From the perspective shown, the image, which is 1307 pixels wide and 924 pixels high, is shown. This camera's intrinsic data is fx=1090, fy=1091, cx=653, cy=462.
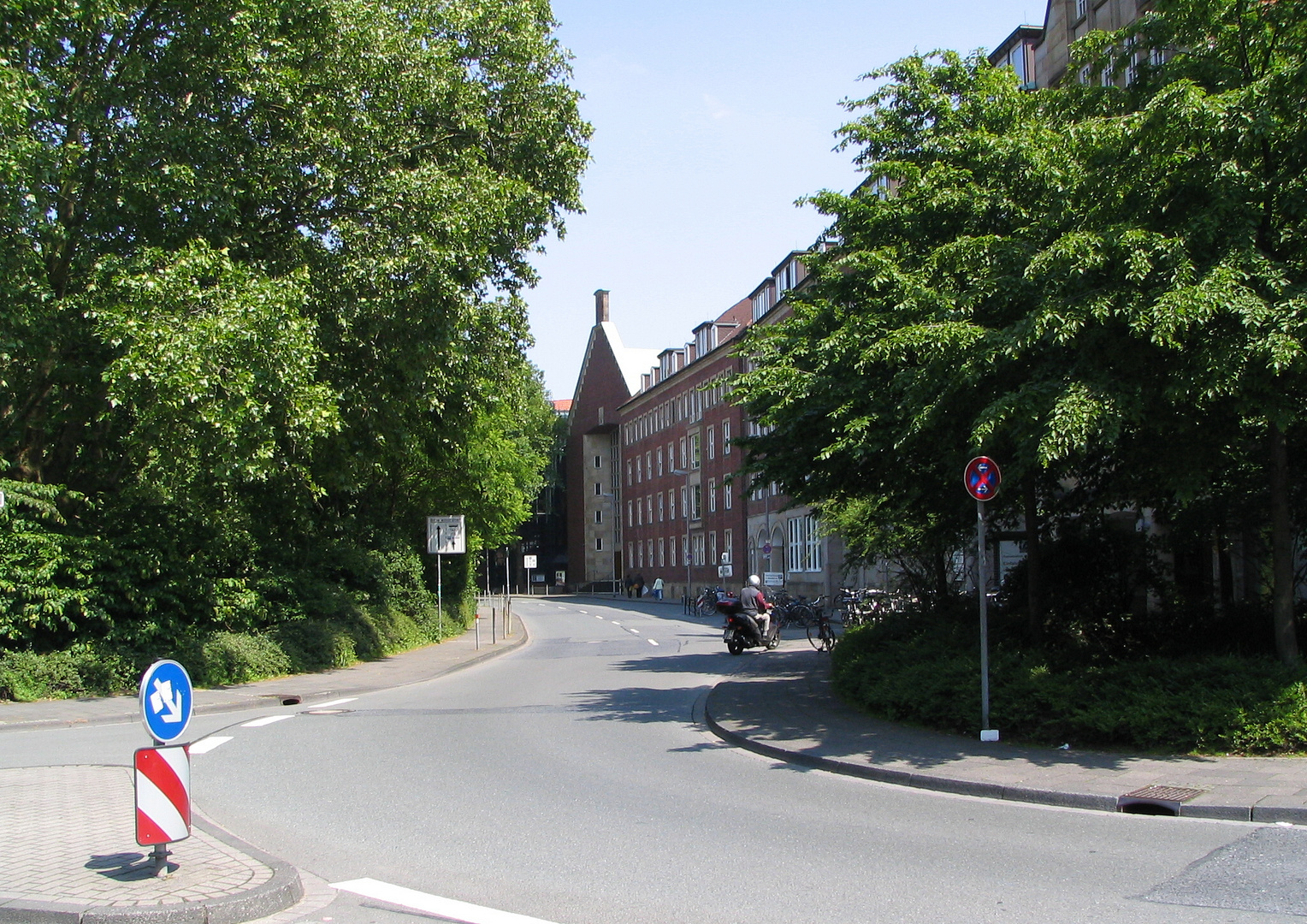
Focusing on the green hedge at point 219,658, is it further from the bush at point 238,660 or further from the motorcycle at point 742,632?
the motorcycle at point 742,632

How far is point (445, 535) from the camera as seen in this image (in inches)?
1032

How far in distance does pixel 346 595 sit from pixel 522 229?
8.74m

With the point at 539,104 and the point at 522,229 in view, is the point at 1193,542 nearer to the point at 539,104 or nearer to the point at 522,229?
the point at 522,229

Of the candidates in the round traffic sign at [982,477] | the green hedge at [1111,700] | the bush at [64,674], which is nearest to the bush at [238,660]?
the bush at [64,674]

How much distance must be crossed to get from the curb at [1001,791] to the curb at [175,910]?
5.17 metres

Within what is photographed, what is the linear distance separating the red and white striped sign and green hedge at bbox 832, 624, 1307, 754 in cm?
743

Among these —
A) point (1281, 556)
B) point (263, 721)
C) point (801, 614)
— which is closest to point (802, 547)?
point (801, 614)

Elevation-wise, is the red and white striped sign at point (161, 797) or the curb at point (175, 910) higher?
the red and white striped sign at point (161, 797)

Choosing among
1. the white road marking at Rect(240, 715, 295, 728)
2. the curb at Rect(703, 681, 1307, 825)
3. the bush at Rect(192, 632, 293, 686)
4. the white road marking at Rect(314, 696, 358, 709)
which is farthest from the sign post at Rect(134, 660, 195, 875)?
the bush at Rect(192, 632, 293, 686)

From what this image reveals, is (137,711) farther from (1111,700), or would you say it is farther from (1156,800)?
(1156,800)

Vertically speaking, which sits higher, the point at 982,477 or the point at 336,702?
the point at 982,477

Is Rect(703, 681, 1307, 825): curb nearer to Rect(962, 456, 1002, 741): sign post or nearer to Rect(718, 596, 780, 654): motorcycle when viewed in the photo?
Rect(962, 456, 1002, 741): sign post

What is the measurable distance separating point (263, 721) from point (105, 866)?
25.2 ft

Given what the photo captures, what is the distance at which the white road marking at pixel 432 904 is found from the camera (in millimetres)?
5320
